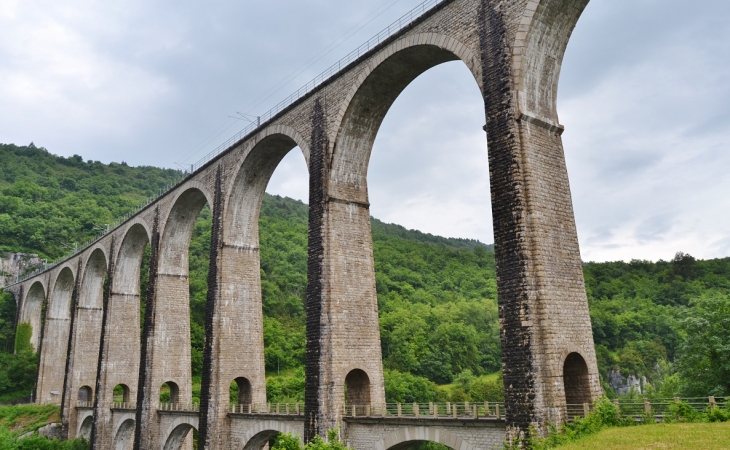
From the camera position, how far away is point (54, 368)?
54.4 metres

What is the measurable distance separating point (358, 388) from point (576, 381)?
880cm

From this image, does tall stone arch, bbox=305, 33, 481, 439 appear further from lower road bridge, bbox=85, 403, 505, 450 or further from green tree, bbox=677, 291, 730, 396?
green tree, bbox=677, 291, 730, 396

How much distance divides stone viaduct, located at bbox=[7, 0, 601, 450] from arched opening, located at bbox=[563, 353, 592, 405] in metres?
0.04

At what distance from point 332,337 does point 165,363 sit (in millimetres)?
16665

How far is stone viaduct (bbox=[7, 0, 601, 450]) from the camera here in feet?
47.9

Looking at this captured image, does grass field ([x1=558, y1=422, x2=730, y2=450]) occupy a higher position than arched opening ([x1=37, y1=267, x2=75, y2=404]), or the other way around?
arched opening ([x1=37, y1=267, x2=75, y2=404])

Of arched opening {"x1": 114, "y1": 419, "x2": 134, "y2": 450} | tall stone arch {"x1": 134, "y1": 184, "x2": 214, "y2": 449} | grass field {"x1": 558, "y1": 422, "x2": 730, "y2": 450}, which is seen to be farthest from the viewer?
arched opening {"x1": 114, "y1": 419, "x2": 134, "y2": 450}

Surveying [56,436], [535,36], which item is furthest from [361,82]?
[56,436]

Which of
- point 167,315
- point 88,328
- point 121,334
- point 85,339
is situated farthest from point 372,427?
point 88,328

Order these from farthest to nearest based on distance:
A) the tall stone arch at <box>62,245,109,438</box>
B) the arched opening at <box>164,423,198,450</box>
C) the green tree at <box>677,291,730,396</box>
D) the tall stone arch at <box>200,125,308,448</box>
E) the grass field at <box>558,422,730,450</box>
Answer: the tall stone arch at <box>62,245,109,438</box> < the arched opening at <box>164,423,198,450</box> < the tall stone arch at <box>200,125,308,448</box> < the green tree at <box>677,291,730,396</box> < the grass field at <box>558,422,730,450</box>

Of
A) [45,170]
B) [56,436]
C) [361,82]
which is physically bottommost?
[56,436]

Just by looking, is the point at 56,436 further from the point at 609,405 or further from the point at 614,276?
the point at 614,276

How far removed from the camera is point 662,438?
36.4 feet

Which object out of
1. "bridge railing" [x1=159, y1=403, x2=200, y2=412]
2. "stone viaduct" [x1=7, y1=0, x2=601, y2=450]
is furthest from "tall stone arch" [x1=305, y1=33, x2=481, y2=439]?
"bridge railing" [x1=159, y1=403, x2=200, y2=412]
